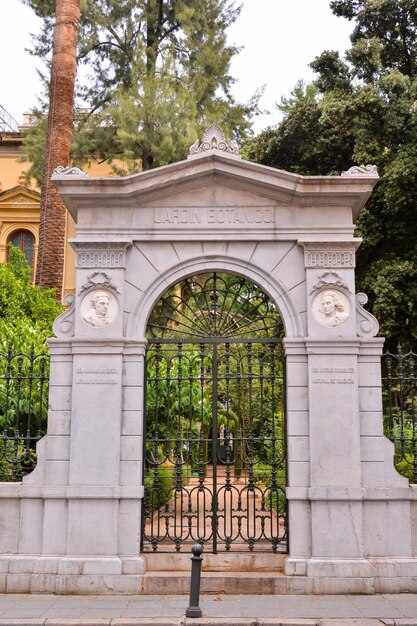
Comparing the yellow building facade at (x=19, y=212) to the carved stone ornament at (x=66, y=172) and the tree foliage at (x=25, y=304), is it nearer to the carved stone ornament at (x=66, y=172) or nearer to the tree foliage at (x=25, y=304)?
the tree foliage at (x=25, y=304)

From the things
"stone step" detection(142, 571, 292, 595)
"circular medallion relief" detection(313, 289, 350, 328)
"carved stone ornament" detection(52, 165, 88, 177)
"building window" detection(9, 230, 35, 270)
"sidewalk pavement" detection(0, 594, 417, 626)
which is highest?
"building window" detection(9, 230, 35, 270)

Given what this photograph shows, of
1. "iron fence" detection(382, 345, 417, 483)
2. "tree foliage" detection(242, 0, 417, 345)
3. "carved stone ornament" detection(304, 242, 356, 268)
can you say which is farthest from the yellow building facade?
"carved stone ornament" detection(304, 242, 356, 268)

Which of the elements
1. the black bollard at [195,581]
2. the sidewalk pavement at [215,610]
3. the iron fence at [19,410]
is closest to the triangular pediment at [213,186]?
the iron fence at [19,410]

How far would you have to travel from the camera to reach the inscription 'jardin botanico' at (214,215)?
29.3 feet

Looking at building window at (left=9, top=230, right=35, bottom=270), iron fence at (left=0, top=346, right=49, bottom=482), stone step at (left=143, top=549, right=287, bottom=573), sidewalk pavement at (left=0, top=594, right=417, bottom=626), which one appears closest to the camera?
sidewalk pavement at (left=0, top=594, right=417, bottom=626)

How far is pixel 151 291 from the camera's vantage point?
8.88 m

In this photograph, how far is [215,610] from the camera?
7.29 m

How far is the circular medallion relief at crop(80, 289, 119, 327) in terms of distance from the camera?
8.72 metres

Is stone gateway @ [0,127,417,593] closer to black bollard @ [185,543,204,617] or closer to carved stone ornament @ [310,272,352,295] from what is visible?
carved stone ornament @ [310,272,352,295]

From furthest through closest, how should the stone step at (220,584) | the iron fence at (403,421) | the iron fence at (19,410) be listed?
the iron fence at (19,410) → the iron fence at (403,421) → the stone step at (220,584)

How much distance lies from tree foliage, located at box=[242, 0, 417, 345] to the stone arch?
8.82m

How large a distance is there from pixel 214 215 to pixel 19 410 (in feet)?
12.6

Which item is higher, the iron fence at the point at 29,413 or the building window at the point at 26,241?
the building window at the point at 26,241

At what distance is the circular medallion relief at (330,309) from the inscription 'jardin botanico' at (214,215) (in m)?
1.29
